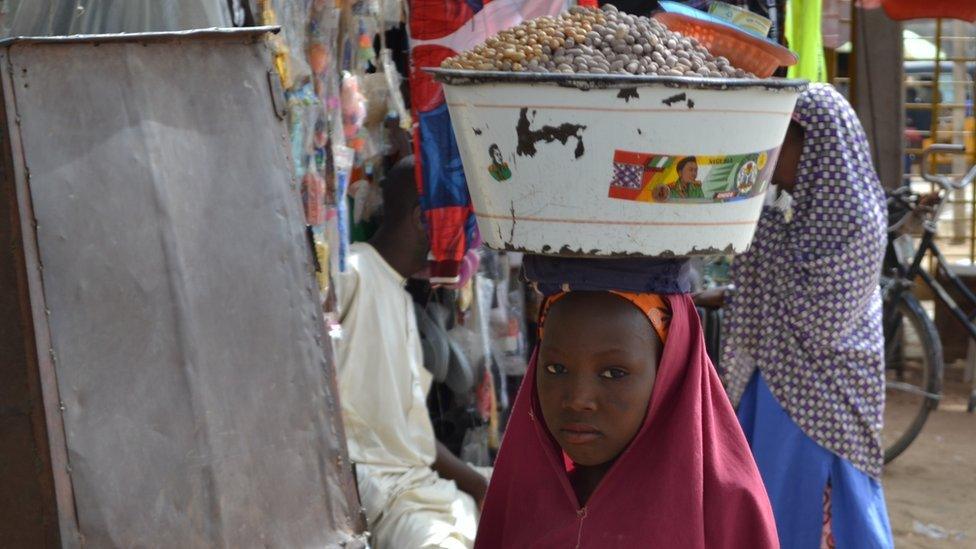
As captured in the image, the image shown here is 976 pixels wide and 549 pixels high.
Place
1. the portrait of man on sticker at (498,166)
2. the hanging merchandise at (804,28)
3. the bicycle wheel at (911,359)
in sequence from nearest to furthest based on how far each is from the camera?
the portrait of man on sticker at (498,166)
the hanging merchandise at (804,28)
the bicycle wheel at (911,359)

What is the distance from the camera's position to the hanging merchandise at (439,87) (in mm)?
3689

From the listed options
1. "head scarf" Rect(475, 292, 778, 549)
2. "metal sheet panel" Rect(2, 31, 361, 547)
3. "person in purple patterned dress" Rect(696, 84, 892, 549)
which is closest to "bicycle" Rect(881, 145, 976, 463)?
"person in purple patterned dress" Rect(696, 84, 892, 549)

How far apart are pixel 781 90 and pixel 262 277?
3.88 ft

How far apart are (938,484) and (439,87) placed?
4.19 m

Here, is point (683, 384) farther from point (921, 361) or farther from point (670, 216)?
point (921, 361)

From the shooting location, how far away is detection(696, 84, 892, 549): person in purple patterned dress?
3.49 m

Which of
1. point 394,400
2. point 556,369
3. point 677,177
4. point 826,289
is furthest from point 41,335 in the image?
point 826,289

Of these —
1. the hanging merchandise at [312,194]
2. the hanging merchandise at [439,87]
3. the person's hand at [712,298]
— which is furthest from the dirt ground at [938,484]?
the hanging merchandise at [312,194]

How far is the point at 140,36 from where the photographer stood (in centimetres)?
237

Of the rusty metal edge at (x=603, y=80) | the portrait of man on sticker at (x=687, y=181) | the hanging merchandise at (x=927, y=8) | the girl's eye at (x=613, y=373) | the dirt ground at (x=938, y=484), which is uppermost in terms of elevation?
the hanging merchandise at (x=927, y=8)

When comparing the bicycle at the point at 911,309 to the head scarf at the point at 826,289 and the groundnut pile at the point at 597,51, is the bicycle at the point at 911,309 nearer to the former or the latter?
the head scarf at the point at 826,289

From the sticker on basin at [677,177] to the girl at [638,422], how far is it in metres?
0.19

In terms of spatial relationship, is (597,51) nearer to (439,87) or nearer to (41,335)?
(41,335)

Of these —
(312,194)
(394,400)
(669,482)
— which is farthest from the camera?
(394,400)
